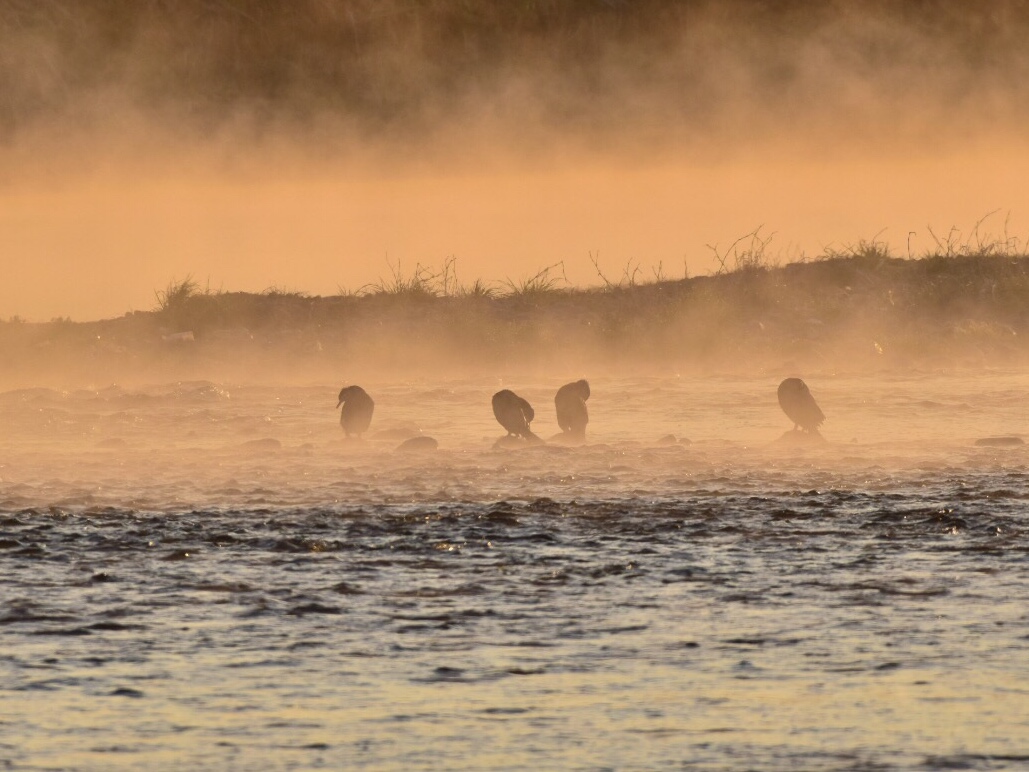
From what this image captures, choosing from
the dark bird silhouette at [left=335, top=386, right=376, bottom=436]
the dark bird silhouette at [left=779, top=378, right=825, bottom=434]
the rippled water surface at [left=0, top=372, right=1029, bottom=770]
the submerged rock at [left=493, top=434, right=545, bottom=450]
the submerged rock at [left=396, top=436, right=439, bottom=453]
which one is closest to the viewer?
the rippled water surface at [left=0, top=372, right=1029, bottom=770]

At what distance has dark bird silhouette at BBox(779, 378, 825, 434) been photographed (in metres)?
19.4

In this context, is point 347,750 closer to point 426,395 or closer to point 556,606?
point 556,606

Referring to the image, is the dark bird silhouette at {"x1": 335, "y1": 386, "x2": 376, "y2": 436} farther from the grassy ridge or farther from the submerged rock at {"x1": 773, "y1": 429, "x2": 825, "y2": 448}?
the grassy ridge

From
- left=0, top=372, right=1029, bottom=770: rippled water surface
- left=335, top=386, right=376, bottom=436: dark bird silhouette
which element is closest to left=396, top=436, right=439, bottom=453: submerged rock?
left=0, top=372, right=1029, bottom=770: rippled water surface

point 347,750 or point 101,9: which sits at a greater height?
point 101,9

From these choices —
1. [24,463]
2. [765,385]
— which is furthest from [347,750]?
[765,385]

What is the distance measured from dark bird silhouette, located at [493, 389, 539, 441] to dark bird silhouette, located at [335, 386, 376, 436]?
65.4 inches

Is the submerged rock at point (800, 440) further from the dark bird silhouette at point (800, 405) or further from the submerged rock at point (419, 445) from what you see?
the submerged rock at point (419, 445)

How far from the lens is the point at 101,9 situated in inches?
1248

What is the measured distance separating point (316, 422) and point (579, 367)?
8.97 m

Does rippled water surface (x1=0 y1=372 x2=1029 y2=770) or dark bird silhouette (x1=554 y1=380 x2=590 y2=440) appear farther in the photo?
dark bird silhouette (x1=554 y1=380 x2=590 y2=440)

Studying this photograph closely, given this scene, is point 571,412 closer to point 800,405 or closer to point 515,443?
point 515,443

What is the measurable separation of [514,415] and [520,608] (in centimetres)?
984

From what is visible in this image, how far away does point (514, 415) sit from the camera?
750 inches
